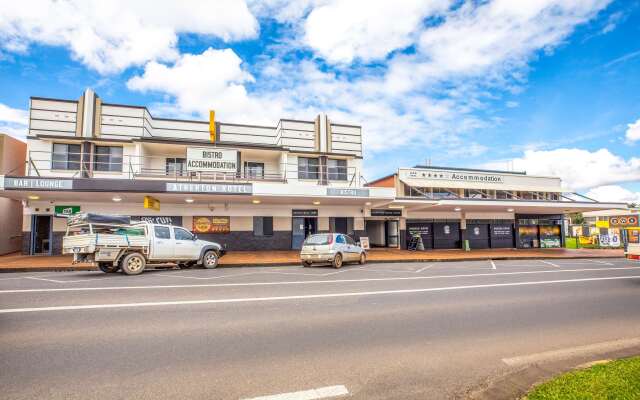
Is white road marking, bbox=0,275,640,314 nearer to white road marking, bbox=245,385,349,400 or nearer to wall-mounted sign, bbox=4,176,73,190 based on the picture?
white road marking, bbox=245,385,349,400

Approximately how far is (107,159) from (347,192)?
15519 millimetres

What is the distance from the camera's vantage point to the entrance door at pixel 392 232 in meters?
28.7

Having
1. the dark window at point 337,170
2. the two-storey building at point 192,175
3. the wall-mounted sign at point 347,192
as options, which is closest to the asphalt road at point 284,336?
the two-storey building at point 192,175

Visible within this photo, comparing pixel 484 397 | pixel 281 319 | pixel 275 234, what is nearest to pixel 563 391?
pixel 484 397

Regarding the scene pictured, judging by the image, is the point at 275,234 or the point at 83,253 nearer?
the point at 83,253

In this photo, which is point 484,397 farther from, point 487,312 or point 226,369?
point 487,312

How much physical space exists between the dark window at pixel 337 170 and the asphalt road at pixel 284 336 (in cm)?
1606

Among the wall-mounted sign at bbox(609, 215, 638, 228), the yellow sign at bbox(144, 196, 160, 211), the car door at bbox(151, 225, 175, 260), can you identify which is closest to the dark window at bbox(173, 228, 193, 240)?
the car door at bbox(151, 225, 175, 260)

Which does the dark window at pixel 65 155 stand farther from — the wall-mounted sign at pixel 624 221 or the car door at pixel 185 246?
the wall-mounted sign at pixel 624 221

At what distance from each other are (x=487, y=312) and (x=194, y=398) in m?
6.13

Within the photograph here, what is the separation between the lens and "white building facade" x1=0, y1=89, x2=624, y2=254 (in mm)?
19203

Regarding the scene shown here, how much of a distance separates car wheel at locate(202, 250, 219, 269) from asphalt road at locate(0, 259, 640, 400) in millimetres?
4703

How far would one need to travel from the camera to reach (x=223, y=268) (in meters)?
15.5

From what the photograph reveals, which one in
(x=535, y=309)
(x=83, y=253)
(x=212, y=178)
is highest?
(x=212, y=178)
